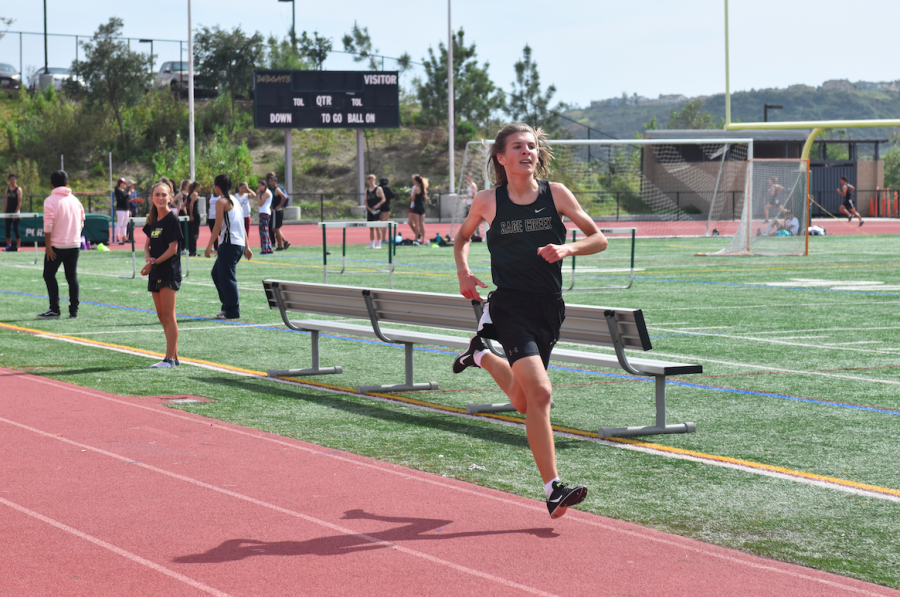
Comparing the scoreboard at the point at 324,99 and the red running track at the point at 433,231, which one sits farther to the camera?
the scoreboard at the point at 324,99

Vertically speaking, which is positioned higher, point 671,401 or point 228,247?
point 228,247

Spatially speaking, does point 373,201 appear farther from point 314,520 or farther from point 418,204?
point 314,520

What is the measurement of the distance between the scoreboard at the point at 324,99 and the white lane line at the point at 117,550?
40.1 meters

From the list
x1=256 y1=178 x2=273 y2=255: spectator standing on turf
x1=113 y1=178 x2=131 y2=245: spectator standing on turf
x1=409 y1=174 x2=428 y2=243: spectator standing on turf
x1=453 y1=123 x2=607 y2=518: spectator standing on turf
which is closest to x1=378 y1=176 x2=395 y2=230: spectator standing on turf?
x1=409 y1=174 x2=428 y2=243: spectator standing on turf

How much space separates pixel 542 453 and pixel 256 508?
1.41 metres

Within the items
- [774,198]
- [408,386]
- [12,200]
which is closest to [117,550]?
[408,386]

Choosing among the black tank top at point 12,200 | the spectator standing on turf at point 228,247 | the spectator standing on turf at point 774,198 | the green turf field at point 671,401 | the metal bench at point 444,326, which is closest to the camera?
the green turf field at point 671,401

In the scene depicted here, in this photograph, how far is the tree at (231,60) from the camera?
64.7 metres

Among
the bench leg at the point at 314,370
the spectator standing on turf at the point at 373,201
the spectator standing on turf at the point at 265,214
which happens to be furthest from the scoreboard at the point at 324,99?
the bench leg at the point at 314,370

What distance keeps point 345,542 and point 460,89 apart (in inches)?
2480

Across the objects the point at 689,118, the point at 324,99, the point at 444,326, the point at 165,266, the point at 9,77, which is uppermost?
the point at 689,118

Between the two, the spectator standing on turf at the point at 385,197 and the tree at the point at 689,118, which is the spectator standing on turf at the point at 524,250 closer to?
the spectator standing on turf at the point at 385,197

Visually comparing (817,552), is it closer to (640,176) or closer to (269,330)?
(269,330)

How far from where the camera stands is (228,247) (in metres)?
14.1
